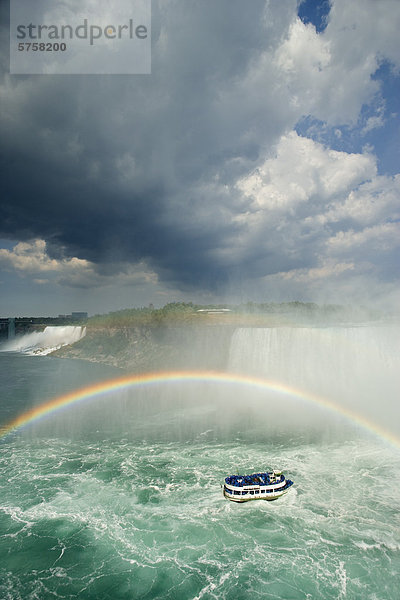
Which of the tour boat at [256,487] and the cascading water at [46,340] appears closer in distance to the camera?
the tour boat at [256,487]

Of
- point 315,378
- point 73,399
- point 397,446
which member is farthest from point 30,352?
point 397,446

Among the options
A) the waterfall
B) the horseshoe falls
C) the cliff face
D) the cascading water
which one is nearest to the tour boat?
the horseshoe falls

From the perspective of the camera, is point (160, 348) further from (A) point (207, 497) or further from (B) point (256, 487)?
(B) point (256, 487)

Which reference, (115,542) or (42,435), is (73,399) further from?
(115,542)

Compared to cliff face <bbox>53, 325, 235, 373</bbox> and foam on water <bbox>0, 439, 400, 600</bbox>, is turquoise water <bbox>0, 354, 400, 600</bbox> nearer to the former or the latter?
foam on water <bbox>0, 439, 400, 600</bbox>

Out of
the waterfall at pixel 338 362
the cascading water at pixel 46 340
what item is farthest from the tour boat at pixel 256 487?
the cascading water at pixel 46 340

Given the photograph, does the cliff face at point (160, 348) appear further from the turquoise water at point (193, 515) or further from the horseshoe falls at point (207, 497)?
the turquoise water at point (193, 515)
